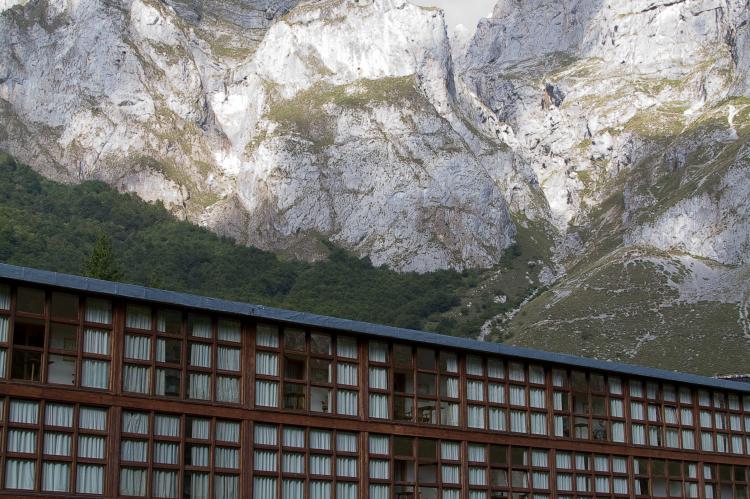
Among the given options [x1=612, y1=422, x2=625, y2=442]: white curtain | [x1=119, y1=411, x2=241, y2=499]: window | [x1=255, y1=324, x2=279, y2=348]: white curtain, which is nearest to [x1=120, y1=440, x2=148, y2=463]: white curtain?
[x1=119, y1=411, x2=241, y2=499]: window

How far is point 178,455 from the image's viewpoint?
147 feet

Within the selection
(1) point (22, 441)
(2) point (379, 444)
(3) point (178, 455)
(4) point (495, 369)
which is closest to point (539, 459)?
(4) point (495, 369)

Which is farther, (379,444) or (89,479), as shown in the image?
(379,444)

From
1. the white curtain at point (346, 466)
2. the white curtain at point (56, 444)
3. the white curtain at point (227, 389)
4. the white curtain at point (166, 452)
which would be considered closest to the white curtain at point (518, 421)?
the white curtain at point (346, 466)

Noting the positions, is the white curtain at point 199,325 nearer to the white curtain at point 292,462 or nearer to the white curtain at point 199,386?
the white curtain at point 199,386

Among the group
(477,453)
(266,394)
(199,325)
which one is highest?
(199,325)

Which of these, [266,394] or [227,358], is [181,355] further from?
[266,394]

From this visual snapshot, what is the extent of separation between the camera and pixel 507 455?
55094mm

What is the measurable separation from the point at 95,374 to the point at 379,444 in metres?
13.2

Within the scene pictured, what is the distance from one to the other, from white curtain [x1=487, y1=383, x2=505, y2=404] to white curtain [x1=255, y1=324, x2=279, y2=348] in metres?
11.5

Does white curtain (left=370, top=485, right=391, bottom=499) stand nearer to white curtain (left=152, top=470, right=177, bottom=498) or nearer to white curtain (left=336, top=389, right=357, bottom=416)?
white curtain (left=336, top=389, right=357, bottom=416)

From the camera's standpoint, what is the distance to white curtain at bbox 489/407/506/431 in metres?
54.8

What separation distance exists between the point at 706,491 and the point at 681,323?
139979 mm

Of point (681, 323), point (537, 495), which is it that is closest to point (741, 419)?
point (537, 495)
